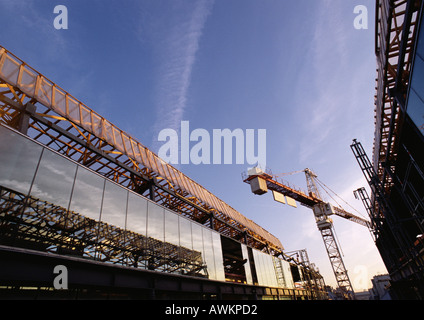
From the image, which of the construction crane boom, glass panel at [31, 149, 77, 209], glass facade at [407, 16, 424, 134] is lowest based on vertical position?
glass panel at [31, 149, 77, 209]

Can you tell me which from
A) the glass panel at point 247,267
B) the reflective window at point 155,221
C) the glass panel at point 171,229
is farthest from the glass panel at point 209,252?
the glass panel at point 247,267

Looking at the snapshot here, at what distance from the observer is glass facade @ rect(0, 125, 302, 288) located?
9047 millimetres

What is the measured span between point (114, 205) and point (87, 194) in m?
1.83

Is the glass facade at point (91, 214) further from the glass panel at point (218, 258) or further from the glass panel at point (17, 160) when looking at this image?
the glass panel at point (218, 258)

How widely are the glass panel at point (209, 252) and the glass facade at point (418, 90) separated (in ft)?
54.6

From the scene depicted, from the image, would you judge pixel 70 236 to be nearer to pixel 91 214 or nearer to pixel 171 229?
pixel 91 214

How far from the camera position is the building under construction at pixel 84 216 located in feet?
28.9

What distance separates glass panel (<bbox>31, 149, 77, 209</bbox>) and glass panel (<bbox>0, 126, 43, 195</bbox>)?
30 centimetres

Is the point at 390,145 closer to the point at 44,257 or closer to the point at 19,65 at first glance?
the point at 44,257

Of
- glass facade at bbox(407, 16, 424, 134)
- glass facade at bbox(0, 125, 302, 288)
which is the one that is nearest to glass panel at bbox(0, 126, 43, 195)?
glass facade at bbox(0, 125, 302, 288)

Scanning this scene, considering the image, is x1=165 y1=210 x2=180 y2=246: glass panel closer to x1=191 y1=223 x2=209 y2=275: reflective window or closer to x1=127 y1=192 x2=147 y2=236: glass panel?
x1=191 y1=223 x2=209 y2=275: reflective window
